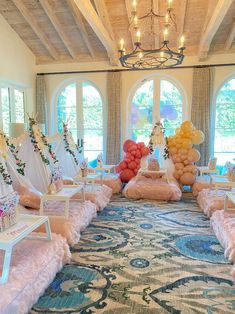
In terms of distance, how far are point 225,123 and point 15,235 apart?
579 cm

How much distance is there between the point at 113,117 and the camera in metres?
6.61

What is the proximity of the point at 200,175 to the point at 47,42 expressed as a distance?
4775 millimetres

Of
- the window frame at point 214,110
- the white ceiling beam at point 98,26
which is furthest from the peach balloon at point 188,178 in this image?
the white ceiling beam at point 98,26

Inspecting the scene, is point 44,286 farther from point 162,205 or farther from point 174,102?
point 174,102

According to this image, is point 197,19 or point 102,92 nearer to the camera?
point 197,19

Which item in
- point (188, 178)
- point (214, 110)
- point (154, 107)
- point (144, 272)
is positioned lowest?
point (144, 272)

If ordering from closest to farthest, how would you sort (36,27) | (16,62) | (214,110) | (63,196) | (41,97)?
1. (63,196)
2. (36,27)
3. (16,62)
4. (214,110)
5. (41,97)

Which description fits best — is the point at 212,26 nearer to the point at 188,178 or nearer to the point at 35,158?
the point at 188,178

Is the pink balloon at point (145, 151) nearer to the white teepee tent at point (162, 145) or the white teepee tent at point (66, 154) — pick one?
the white teepee tent at point (162, 145)

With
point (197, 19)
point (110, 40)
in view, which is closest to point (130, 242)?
point (110, 40)

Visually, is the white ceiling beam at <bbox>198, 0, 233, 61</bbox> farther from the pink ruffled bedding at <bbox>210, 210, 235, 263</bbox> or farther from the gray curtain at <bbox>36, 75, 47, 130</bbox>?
the gray curtain at <bbox>36, 75, 47, 130</bbox>

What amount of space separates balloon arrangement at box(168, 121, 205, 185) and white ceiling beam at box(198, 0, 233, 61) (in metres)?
1.79

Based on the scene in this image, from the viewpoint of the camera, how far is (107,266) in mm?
2494

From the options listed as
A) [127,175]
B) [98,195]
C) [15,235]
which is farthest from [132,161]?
[15,235]
